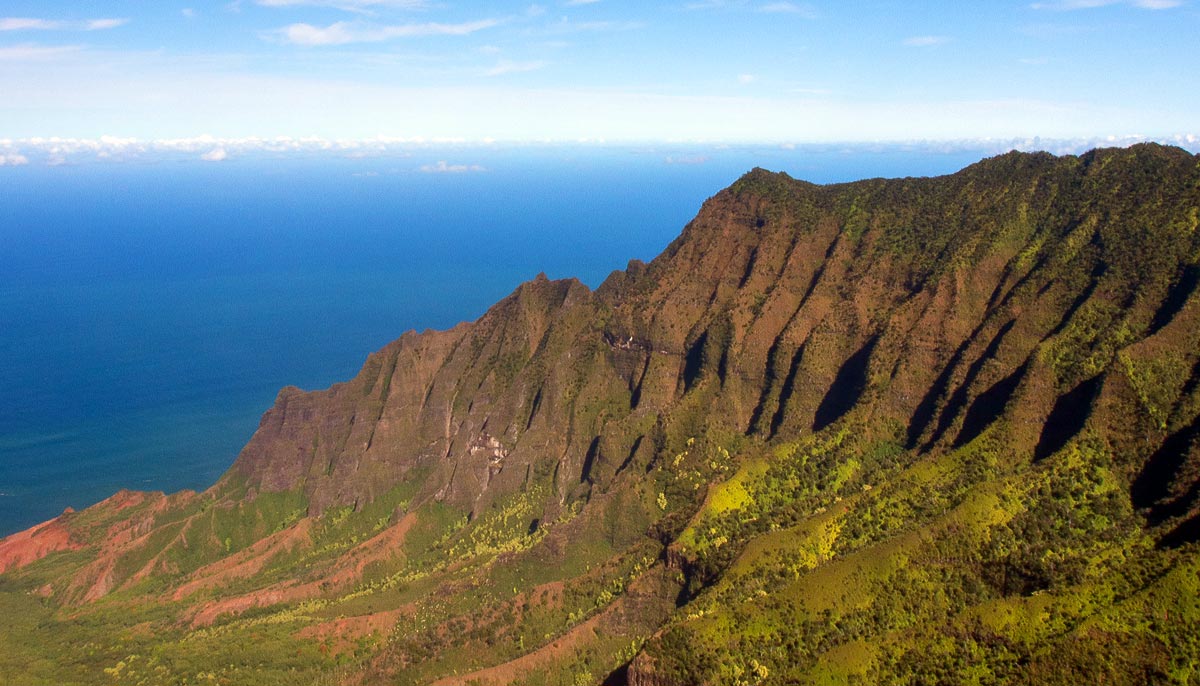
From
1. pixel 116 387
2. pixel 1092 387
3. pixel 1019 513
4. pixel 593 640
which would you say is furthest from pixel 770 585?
pixel 116 387

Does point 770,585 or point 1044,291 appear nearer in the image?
point 770,585

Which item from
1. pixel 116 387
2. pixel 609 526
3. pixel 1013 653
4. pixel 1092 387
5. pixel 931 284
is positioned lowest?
pixel 116 387

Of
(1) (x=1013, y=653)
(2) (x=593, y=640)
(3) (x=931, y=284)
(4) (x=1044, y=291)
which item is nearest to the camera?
(1) (x=1013, y=653)

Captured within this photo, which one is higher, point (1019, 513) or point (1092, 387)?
point (1092, 387)

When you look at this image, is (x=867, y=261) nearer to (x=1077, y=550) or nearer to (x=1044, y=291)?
(x=1044, y=291)

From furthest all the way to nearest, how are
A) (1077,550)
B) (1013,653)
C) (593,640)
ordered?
1. (593,640)
2. (1077,550)
3. (1013,653)

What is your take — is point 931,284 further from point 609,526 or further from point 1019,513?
point 609,526

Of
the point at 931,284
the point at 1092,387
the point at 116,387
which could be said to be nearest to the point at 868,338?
the point at 931,284
